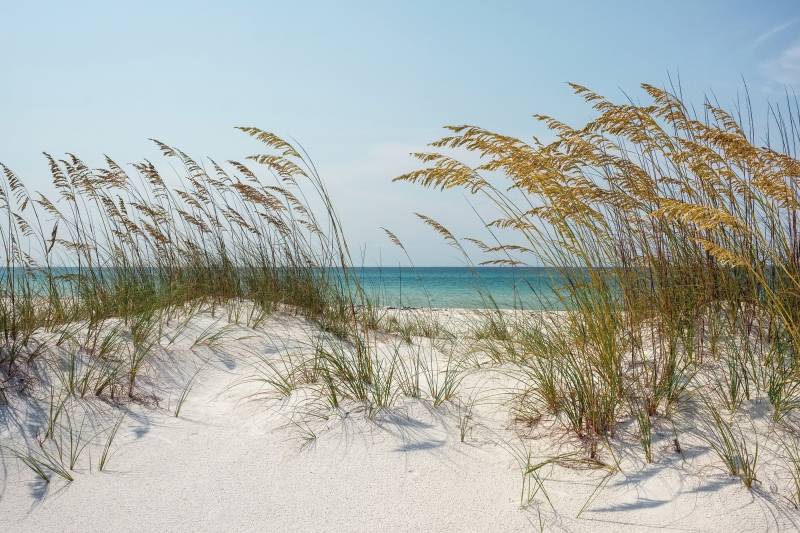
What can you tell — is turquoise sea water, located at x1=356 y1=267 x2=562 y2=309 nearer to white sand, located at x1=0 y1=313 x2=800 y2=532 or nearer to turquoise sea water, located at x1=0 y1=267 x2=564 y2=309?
turquoise sea water, located at x1=0 y1=267 x2=564 y2=309

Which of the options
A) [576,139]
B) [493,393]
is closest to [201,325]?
[493,393]

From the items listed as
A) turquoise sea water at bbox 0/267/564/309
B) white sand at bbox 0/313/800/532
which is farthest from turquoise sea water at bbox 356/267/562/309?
white sand at bbox 0/313/800/532

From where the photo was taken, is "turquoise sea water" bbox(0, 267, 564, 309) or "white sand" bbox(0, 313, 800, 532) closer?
"white sand" bbox(0, 313, 800, 532)

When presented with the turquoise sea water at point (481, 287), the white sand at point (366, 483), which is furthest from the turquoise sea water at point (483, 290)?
the white sand at point (366, 483)

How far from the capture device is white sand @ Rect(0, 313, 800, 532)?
2170 mm

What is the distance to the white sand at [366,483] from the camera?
7.12ft

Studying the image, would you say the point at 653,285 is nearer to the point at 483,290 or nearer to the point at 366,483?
the point at 366,483

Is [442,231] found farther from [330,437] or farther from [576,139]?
[330,437]

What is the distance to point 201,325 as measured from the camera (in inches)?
161

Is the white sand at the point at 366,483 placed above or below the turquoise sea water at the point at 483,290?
below

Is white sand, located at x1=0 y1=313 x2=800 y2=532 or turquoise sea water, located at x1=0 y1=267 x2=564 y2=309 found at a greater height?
turquoise sea water, located at x1=0 y1=267 x2=564 y2=309

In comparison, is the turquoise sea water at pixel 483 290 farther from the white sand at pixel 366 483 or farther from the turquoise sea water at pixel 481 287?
the white sand at pixel 366 483

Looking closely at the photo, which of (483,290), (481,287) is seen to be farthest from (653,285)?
(483,290)

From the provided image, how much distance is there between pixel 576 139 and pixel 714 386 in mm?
1421
